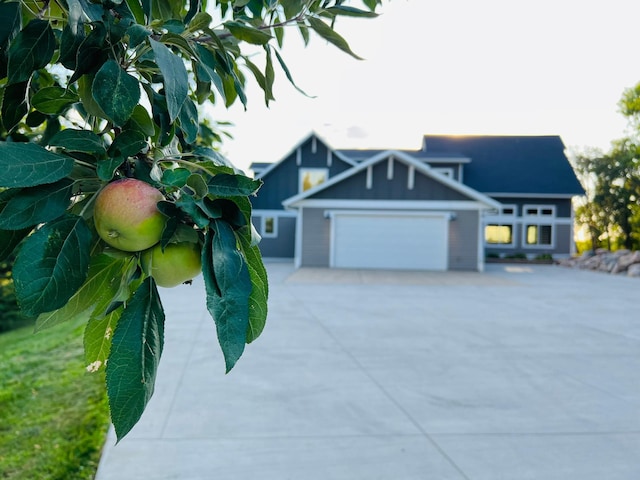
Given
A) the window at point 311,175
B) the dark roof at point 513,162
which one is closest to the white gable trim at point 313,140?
the window at point 311,175

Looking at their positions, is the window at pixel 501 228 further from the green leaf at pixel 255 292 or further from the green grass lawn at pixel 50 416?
the green leaf at pixel 255 292

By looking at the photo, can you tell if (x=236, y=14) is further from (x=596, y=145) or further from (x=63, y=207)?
(x=596, y=145)

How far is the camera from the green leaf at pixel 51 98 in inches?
31.3

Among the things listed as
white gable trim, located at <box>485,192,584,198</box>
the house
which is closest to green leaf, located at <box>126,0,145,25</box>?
the house

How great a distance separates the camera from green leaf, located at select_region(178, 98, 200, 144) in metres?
0.86

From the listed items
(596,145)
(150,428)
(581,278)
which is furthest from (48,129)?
(596,145)

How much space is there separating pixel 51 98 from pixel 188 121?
20 centimetres

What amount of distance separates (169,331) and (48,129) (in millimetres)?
6595

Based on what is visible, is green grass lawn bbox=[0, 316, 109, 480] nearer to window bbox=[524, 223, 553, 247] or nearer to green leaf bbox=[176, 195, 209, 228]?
green leaf bbox=[176, 195, 209, 228]

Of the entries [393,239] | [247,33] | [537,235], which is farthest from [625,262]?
[247,33]

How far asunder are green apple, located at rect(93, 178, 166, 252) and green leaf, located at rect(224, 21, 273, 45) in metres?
0.39

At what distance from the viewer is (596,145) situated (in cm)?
2969

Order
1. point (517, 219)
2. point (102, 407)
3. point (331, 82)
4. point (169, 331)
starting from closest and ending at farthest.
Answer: point (331, 82)
point (102, 407)
point (169, 331)
point (517, 219)

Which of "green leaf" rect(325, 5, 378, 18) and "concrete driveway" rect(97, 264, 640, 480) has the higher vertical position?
"green leaf" rect(325, 5, 378, 18)
